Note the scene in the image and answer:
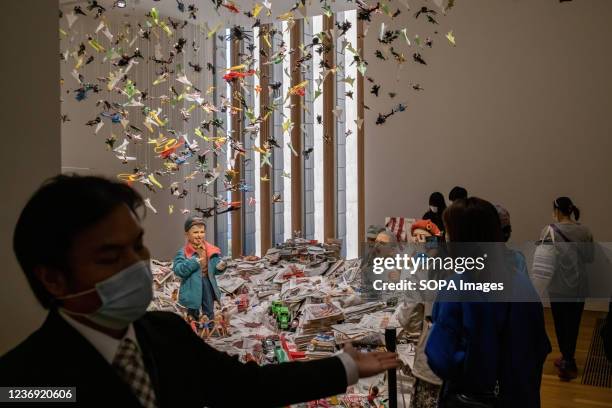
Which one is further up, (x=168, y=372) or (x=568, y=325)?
(x=168, y=372)

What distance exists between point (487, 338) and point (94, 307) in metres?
1.28

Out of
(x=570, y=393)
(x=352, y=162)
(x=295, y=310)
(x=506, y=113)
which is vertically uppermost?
(x=506, y=113)

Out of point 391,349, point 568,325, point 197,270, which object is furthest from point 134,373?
point 568,325

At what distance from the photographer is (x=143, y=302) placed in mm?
1142

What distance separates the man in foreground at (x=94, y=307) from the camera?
3.41ft

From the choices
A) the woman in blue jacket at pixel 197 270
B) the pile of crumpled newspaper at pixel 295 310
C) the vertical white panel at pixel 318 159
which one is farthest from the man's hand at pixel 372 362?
the vertical white panel at pixel 318 159

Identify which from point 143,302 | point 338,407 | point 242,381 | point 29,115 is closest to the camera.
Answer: point 143,302

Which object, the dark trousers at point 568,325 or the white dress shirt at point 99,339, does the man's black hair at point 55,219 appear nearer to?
the white dress shirt at point 99,339

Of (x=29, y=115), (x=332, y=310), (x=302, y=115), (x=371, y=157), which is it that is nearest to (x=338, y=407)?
(x=332, y=310)

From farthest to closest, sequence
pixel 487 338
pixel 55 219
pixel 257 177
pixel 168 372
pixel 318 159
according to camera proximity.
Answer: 1. pixel 257 177
2. pixel 318 159
3. pixel 487 338
4. pixel 168 372
5. pixel 55 219

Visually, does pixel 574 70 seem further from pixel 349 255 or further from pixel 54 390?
pixel 54 390

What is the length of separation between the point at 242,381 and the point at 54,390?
1.32 feet

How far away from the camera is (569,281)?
4.36 m

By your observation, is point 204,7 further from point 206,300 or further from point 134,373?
point 134,373
